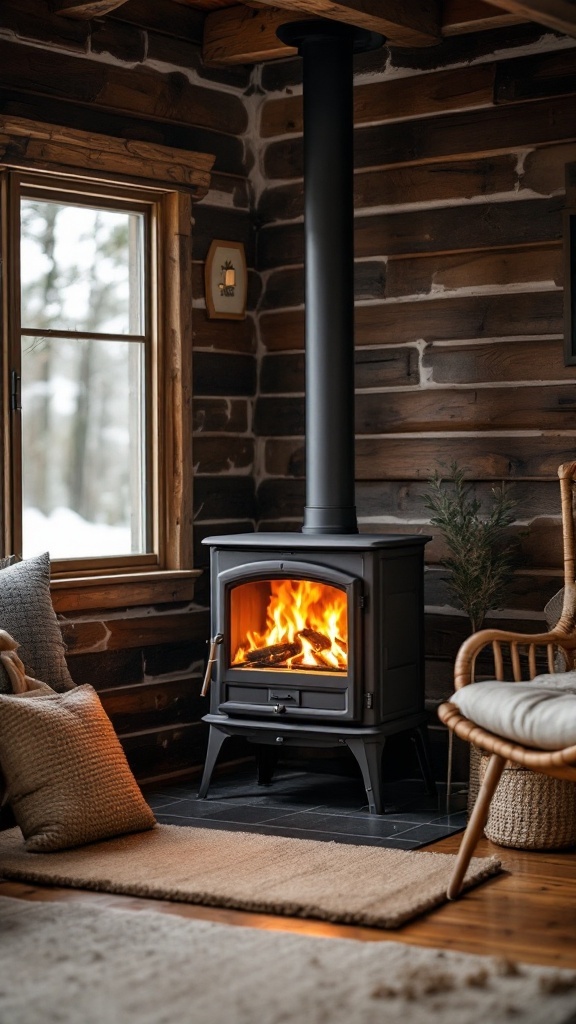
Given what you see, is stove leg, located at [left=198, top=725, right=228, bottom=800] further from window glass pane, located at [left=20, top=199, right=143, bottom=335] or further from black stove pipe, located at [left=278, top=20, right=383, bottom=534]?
window glass pane, located at [left=20, top=199, right=143, bottom=335]

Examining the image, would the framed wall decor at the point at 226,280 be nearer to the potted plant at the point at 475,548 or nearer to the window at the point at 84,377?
the window at the point at 84,377

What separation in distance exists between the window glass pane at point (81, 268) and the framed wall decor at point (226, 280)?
0.33 metres

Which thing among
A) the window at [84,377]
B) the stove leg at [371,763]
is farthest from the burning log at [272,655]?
the window at [84,377]

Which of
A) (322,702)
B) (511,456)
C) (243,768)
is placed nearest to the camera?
(322,702)

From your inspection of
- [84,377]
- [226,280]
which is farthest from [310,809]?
[226,280]

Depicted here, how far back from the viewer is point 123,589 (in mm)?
4863

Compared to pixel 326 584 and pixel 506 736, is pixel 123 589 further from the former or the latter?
pixel 506 736

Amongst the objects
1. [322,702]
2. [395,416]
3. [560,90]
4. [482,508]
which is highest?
[560,90]

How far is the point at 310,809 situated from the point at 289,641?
0.55 m

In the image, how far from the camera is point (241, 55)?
16.8 feet

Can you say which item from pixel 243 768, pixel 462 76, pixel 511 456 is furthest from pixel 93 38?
pixel 243 768

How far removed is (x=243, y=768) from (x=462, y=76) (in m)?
2.65

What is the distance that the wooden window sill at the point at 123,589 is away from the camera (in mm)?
4645

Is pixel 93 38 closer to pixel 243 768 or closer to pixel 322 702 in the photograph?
pixel 322 702
